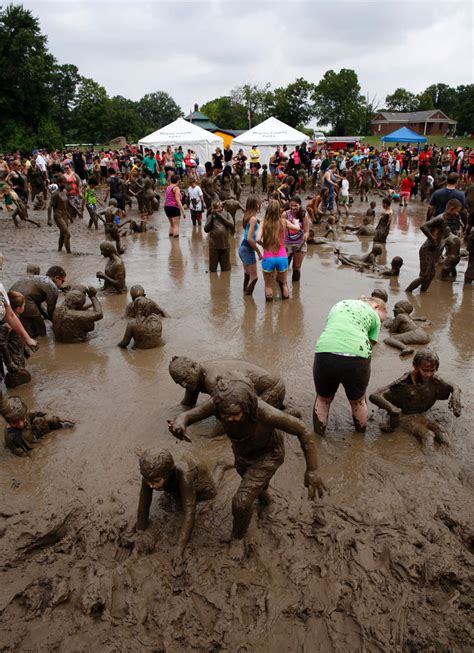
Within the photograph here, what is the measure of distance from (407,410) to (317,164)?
21.0 metres

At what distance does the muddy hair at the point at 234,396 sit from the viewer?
2709mm

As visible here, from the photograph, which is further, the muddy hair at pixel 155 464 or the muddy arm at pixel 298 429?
the muddy hair at pixel 155 464

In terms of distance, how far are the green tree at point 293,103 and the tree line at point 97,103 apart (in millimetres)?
129

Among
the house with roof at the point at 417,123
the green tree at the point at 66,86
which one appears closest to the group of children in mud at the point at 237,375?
the green tree at the point at 66,86

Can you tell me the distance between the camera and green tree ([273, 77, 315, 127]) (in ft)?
219

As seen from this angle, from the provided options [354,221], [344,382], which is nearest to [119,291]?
[344,382]

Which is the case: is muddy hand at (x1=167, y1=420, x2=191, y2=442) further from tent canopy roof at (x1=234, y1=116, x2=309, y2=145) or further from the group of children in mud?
tent canopy roof at (x1=234, y1=116, x2=309, y2=145)

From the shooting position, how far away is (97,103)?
204 feet

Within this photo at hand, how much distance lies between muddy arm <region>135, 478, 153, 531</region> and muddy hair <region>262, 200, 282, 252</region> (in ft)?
17.0

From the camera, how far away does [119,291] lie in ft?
29.0

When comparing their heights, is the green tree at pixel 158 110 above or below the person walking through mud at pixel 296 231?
above

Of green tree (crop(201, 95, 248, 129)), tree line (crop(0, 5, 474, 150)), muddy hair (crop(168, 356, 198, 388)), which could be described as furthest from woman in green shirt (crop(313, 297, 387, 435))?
green tree (crop(201, 95, 248, 129))

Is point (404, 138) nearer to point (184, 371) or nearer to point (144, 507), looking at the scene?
point (184, 371)

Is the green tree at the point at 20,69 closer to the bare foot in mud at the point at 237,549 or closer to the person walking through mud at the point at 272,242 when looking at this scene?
the person walking through mud at the point at 272,242
